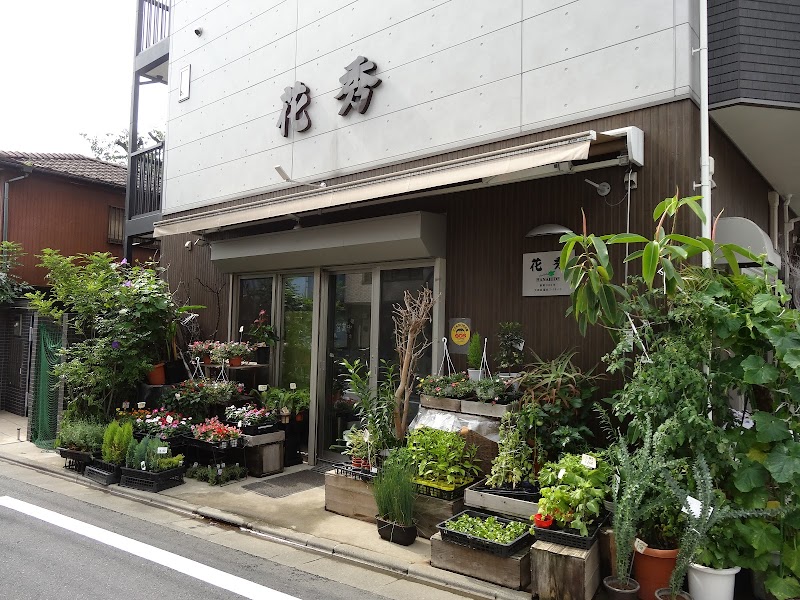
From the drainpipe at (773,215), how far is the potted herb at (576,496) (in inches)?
244

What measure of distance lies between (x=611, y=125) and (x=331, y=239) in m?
3.78

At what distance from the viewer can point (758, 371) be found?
4164 mm

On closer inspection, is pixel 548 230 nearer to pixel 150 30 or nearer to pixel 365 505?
pixel 365 505

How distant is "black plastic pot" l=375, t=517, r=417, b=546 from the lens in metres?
5.44

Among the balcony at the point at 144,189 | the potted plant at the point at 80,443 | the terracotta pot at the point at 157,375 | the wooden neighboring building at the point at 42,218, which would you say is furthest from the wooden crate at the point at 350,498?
the wooden neighboring building at the point at 42,218

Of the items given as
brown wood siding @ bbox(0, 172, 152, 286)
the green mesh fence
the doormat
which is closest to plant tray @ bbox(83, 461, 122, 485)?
the doormat

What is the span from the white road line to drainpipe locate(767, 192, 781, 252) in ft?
28.0

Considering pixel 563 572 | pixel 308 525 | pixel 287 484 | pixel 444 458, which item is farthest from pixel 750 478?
pixel 287 484

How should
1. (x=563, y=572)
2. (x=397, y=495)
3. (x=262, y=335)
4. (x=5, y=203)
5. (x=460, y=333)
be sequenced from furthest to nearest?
(x=5, y=203) → (x=262, y=335) → (x=460, y=333) → (x=397, y=495) → (x=563, y=572)

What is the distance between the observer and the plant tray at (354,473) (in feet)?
20.2

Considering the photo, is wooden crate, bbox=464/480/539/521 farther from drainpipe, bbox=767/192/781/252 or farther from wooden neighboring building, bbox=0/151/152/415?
wooden neighboring building, bbox=0/151/152/415

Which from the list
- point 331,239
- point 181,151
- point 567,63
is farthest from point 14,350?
point 567,63

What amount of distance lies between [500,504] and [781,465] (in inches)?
85.0

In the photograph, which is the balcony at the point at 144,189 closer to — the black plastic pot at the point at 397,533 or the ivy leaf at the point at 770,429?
the black plastic pot at the point at 397,533
